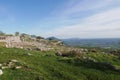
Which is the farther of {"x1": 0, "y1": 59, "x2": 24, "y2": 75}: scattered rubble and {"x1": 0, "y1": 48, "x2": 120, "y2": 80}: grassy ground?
{"x1": 0, "y1": 59, "x2": 24, "y2": 75}: scattered rubble

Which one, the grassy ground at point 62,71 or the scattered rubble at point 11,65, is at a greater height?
the scattered rubble at point 11,65

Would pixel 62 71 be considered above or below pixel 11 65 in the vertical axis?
below

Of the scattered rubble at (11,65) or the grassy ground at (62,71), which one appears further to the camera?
the scattered rubble at (11,65)

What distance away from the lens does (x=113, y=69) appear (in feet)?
127

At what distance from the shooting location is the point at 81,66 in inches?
1526

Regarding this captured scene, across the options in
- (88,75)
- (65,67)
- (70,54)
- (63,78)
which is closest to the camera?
(63,78)

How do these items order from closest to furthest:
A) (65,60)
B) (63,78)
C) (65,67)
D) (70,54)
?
1. (63,78)
2. (65,67)
3. (65,60)
4. (70,54)

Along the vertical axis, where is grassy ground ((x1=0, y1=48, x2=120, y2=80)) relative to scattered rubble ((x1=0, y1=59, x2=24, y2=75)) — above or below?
below

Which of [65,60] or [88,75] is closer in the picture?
[88,75]

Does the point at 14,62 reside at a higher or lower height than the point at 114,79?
higher

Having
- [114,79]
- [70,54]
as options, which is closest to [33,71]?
[114,79]

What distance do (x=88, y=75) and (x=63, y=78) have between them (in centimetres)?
452

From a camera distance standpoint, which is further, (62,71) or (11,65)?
(62,71)

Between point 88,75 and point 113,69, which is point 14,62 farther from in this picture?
point 113,69
